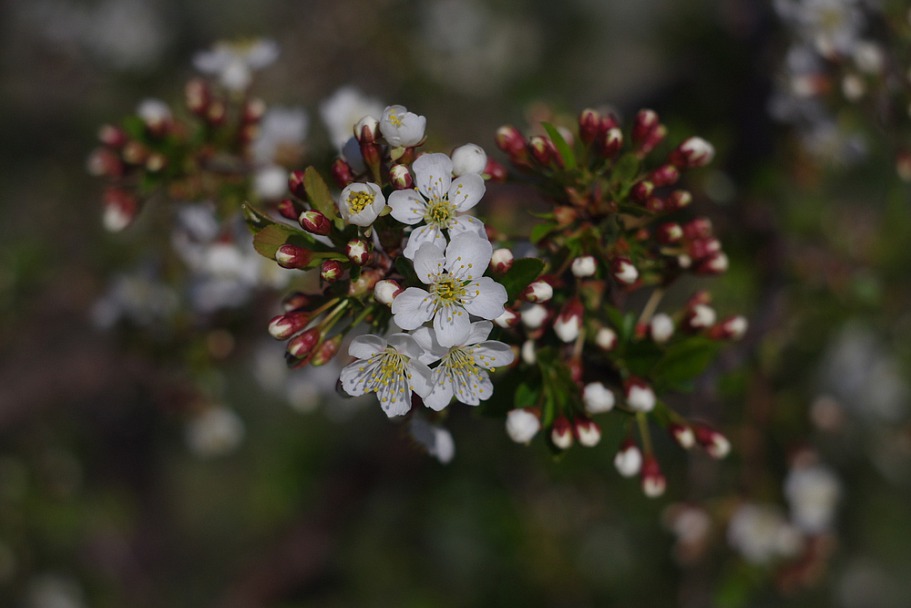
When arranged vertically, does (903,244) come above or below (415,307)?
below

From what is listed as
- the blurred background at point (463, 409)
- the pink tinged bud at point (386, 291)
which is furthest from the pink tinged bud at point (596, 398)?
the blurred background at point (463, 409)

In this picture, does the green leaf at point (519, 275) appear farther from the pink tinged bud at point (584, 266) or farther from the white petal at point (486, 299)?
the pink tinged bud at point (584, 266)

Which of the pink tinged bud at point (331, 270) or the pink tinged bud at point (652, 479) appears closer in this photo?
the pink tinged bud at point (331, 270)

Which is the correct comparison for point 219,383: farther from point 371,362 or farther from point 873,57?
point 873,57

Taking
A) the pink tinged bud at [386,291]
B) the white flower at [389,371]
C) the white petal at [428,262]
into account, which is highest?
the white petal at [428,262]

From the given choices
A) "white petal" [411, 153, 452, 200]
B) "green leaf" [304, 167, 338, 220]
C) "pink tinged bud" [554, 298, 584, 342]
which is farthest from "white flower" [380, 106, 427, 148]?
"pink tinged bud" [554, 298, 584, 342]

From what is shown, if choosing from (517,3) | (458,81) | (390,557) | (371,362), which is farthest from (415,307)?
(517,3)

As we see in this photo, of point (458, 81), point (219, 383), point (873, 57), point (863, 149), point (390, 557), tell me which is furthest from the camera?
point (458, 81)
